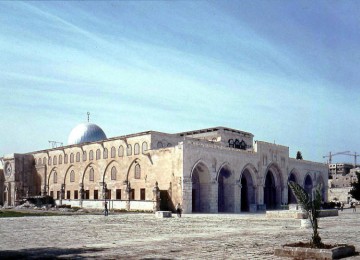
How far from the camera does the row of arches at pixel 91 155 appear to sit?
1817 inches

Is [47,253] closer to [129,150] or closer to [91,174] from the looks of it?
[129,150]

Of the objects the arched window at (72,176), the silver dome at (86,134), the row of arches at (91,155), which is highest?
the silver dome at (86,134)

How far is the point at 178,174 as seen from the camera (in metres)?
39.0

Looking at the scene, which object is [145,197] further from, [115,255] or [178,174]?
[115,255]

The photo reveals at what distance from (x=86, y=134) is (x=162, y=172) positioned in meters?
19.9

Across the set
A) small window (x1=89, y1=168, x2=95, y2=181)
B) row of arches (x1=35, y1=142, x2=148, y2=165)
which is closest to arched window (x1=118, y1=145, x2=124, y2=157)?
row of arches (x1=35, y1=142, x2=148, y2=165)

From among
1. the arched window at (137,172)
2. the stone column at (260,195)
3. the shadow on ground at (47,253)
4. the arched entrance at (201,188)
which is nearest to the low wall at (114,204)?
the arched window at (137,172)

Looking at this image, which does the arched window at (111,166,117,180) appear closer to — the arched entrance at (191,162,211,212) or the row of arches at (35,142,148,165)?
the row of arches at (35,142,148,165)

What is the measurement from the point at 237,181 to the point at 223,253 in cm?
3404

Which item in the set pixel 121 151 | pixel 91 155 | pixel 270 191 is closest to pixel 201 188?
pixel 121 151

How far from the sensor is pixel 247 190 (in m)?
48.3

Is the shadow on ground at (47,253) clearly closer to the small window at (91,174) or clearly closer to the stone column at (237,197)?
the stone column at (237,197)

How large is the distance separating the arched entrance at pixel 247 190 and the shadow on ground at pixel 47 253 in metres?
37.8

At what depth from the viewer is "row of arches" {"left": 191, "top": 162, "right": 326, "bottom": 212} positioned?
41.5 meters
